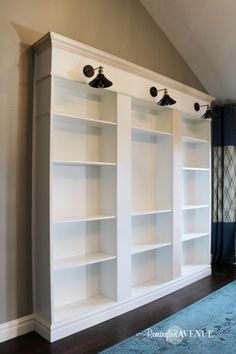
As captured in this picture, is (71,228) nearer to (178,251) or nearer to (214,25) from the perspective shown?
(178,251)

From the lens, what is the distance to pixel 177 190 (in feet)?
11.0

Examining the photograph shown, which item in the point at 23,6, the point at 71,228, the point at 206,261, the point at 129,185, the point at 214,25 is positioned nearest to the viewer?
the point at 23,6

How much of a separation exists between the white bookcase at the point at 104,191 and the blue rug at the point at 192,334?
439mm

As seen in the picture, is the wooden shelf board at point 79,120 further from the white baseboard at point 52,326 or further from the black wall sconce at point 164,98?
the white baseboard at point 52,326

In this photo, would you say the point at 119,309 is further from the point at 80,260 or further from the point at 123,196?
the point at 123,196

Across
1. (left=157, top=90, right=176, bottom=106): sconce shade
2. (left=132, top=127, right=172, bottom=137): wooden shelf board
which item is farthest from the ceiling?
(left=132, top=127, right=172, bottom=137): wooden shelf board

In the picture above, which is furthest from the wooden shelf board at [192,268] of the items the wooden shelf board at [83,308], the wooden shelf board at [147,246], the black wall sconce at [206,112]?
the black wall sconce at [206,112]

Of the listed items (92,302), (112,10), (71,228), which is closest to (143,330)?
(92,302)

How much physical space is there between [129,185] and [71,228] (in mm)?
699

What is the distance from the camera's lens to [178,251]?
11.1ft

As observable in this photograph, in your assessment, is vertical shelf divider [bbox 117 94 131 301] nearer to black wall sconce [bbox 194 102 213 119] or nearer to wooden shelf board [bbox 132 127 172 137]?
wooden shelf board [bbox 132 127 172 137]

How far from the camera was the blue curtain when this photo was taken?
13.7 ft

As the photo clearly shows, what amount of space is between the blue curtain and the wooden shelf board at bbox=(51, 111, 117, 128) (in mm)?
2138

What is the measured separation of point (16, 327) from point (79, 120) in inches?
70.9
